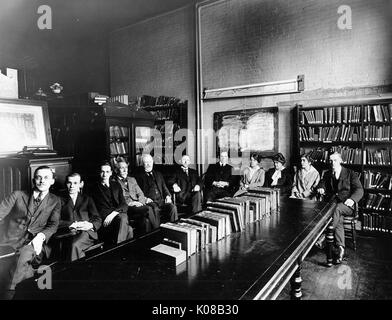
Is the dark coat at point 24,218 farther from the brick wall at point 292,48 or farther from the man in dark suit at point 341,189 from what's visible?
the brick wall at point 292,48

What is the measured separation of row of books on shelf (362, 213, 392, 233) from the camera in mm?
4477

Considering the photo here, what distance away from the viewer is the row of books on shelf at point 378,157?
452 cm

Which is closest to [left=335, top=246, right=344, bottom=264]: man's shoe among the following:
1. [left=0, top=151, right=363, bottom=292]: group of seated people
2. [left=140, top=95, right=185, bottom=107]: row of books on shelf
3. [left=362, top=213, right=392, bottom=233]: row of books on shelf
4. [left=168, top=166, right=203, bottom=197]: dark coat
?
[left=0, top=151, right=363, bottom=292]: group of seated people

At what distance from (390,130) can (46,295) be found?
4.82 m

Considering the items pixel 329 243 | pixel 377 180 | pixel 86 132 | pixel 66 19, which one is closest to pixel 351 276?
pixel 329 243

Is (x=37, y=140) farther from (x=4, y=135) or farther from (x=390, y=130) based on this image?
(x=390, y=130)

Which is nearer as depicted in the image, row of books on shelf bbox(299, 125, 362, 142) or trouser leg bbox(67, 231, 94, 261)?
trouser leg bbox(67, 231, 94, 261)

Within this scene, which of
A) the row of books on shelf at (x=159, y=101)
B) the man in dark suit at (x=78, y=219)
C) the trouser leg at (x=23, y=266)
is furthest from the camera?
the row of books on shelf at (x=159, y=101)

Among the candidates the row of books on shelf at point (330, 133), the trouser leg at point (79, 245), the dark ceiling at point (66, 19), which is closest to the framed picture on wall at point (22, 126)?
the trouser leg at point (79, 245)

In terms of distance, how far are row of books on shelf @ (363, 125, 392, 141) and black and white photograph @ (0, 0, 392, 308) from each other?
2cm

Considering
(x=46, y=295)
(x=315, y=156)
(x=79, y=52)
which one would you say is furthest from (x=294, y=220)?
(x=79, y=52)

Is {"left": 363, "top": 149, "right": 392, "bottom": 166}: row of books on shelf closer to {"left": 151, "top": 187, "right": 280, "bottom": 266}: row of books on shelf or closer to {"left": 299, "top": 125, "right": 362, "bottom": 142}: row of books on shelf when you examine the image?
{"left": 299, "top": 125, "right": 362, "bottom": 142}: row of books on shelf

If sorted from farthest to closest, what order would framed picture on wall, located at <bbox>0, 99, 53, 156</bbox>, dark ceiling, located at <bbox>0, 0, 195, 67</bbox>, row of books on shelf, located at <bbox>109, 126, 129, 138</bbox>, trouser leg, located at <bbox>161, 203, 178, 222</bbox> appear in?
dark ceiling, located at <bbox>0, 0, 195, 67</bbox>
row of books on shelf, located at <bbox>109, 126, 129, 138</bbox>
trouser leg, located at <bbox>161, 203, 178, 222</bbox>
framed picture on wall, located at <bbox>0, 99, 53, 156</bbox>

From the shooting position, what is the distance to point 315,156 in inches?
202
